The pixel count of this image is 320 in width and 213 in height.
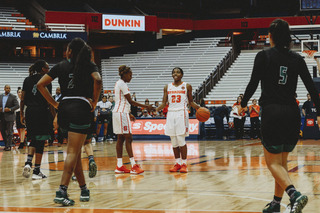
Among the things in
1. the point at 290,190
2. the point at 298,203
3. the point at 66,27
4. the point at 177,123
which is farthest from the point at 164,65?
the point at 298,203

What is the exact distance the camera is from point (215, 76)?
28531 millimetres

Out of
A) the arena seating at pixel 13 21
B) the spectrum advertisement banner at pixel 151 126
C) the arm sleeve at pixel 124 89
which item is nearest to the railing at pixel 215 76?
the spectrum advertisement banner at pixel 151 126

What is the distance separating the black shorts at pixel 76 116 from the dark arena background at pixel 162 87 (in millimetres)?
893

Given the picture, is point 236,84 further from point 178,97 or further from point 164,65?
point 178,97

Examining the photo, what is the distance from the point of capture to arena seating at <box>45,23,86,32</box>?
31.7 m

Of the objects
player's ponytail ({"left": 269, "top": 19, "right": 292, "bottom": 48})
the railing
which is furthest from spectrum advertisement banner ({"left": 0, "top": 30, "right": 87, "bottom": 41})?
player's ponytail ({"left": 269, "top": 19, "right": 292, "bottom": 48})

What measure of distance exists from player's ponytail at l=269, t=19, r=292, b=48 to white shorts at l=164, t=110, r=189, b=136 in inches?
Result: 168

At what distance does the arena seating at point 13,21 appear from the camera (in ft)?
100.0

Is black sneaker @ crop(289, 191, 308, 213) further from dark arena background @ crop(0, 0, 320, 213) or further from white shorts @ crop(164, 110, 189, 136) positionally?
white shorts @ crop(164, 110, 189, 136)

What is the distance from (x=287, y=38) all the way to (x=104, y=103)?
15.0 meters

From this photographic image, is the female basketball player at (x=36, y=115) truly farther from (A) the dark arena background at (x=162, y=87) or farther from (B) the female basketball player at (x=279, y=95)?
(B) the female basketball player at (x=279, y=95)

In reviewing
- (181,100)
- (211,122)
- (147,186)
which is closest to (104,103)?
(211,122)

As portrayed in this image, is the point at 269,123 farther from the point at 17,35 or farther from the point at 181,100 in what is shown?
the point at 17,35

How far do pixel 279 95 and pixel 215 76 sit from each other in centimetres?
2415
